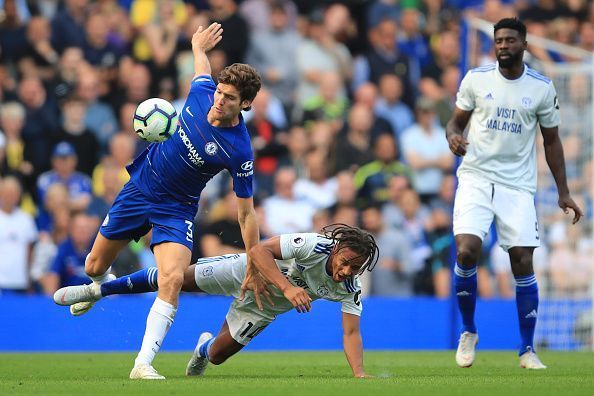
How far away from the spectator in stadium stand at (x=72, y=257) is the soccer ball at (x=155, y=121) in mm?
5708

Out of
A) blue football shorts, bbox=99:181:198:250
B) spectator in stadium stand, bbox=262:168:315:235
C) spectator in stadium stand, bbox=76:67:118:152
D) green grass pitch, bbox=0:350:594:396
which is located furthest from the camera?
spectator in stadium stand, bbox=76:67:118:152

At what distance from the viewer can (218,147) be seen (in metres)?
Answer: 9.53

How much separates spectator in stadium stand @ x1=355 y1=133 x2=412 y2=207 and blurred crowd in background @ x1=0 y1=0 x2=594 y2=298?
0.07 ft

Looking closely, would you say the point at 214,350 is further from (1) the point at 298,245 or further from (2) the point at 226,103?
(2) the point at 226,103

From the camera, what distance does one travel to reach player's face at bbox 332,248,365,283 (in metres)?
8.91

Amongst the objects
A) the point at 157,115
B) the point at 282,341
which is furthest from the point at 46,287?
the point at 157,115

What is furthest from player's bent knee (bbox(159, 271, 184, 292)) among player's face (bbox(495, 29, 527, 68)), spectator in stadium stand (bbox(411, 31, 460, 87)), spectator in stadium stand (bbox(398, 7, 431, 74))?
spectator in stadium stand (bbox(411, 31, 460, 87))

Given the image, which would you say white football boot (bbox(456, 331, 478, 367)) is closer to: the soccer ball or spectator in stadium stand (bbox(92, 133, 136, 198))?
the soccer ball

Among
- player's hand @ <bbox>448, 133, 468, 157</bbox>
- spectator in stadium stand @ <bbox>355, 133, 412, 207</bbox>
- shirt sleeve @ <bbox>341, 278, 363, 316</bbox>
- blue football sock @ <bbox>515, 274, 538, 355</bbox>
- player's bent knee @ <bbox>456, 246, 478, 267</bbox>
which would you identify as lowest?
spectator in stadium stand @ <bbox>355, 133, 412, 207</bbox>

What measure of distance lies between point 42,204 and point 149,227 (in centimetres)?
640

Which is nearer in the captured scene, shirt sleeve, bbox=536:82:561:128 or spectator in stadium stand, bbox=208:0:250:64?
shirt sleeve, bbox=536:82:561:128

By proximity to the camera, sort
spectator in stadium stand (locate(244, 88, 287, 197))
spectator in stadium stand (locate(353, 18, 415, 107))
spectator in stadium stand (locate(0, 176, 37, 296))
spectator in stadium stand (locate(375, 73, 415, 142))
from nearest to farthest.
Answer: spectator in stadium stand (locate(0, 176, 37, 296)) < spectator in stadium stand (locate(244, 88, 287, 197)) < spectator in stadium stand (locate(375, 73, 415, 142)) < spectator in stadium stand (locate(353, 18, 415, 107))

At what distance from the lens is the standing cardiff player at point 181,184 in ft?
30.1

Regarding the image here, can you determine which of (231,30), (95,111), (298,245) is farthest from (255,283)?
(231,30)
